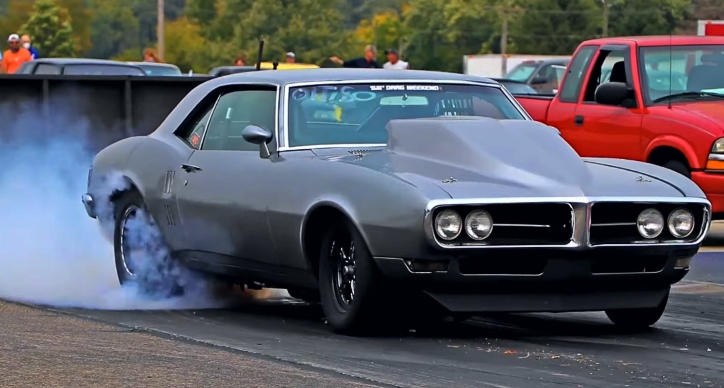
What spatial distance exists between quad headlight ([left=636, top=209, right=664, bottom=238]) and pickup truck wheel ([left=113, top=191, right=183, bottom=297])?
278 centimetres

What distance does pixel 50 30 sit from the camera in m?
92.9

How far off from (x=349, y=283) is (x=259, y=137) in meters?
1.01

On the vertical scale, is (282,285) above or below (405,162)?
below

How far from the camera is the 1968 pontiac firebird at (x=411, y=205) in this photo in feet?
22.1

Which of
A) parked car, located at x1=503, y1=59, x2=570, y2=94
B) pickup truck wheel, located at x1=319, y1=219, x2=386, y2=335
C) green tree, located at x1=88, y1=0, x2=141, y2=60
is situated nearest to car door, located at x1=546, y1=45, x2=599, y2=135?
pickup truck wheel, located at x1=319, y1=219, x2=386, y2=335

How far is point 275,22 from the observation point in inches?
4065

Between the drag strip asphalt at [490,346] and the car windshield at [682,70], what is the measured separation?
13.3ft

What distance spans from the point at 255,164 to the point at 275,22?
96.2 meters

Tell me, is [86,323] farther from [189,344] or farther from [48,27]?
[48,27]

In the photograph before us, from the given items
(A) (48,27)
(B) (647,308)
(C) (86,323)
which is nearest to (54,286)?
(C) (86,323)

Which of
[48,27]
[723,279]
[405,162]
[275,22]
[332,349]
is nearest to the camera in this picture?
[332,349]

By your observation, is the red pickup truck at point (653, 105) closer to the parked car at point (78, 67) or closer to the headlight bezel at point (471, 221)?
the headlight bezel at point (471, 221)

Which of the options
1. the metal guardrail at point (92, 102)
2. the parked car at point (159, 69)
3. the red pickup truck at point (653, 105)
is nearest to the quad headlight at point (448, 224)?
the red pickup truck at point (653, 105)

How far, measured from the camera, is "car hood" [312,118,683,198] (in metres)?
6.82
